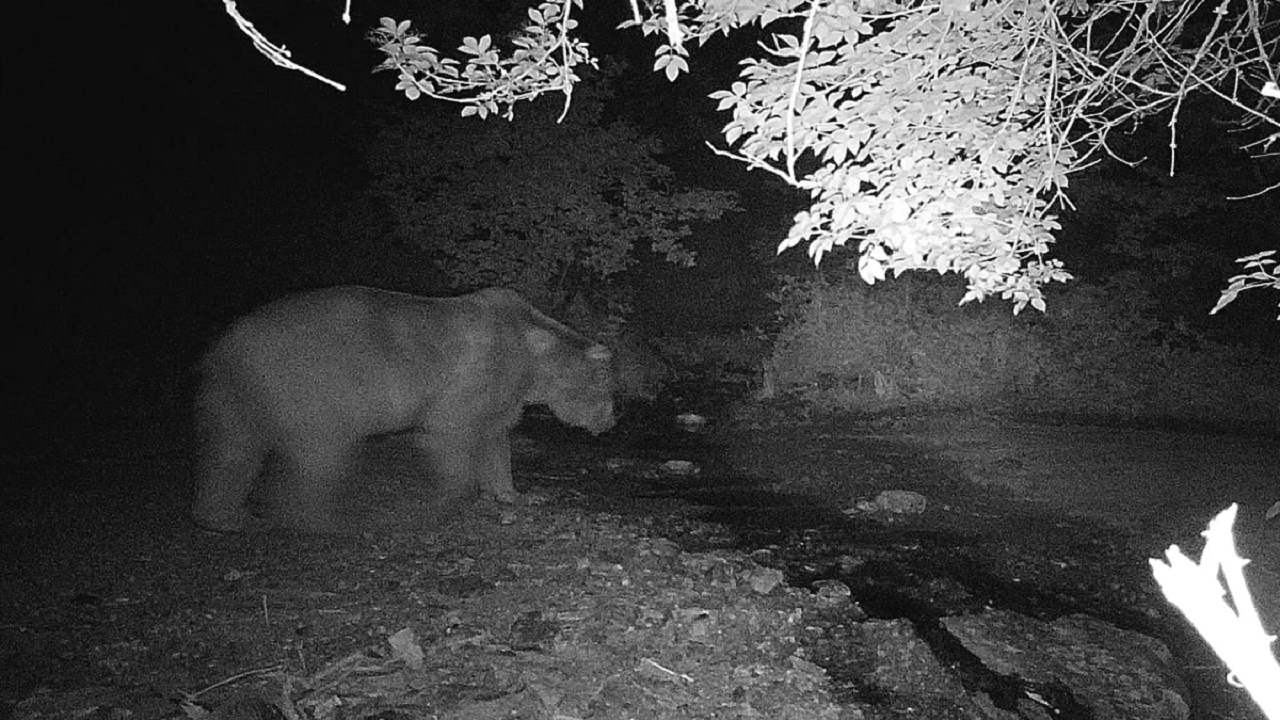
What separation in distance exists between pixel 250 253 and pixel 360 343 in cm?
774

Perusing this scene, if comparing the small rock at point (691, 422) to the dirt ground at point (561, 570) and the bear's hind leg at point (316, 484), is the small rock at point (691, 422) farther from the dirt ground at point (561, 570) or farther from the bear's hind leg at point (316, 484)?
the bear's hind leg at point (316, 484)

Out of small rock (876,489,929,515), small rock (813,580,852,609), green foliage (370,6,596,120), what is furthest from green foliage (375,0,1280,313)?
small rock (876,489,929,515)

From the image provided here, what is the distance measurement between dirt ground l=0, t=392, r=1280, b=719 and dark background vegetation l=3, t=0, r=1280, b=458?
2728 mm

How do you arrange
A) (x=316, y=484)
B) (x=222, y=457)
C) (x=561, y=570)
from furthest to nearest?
(x=316, y=484) → (x=222, y=457) → (x=561, y=570)

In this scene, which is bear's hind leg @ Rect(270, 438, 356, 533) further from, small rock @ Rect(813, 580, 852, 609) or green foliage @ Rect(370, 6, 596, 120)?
green foliage @ Rect(370, 6, 596, 120)

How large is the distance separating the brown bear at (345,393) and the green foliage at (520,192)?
145 inches

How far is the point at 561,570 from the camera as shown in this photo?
575 cm

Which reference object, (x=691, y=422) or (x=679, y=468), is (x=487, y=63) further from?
(x=691, y=422)


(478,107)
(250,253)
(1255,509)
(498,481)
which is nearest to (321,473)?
(498,481)

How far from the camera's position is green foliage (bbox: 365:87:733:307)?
10.7 m

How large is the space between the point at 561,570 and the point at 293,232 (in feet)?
30.0

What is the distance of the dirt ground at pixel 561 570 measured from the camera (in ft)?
14.1

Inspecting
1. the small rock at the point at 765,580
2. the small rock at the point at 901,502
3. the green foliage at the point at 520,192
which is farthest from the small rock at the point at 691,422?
the small rock at the point at 765,580

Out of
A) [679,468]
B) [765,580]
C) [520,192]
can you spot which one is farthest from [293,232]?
[765,580]
